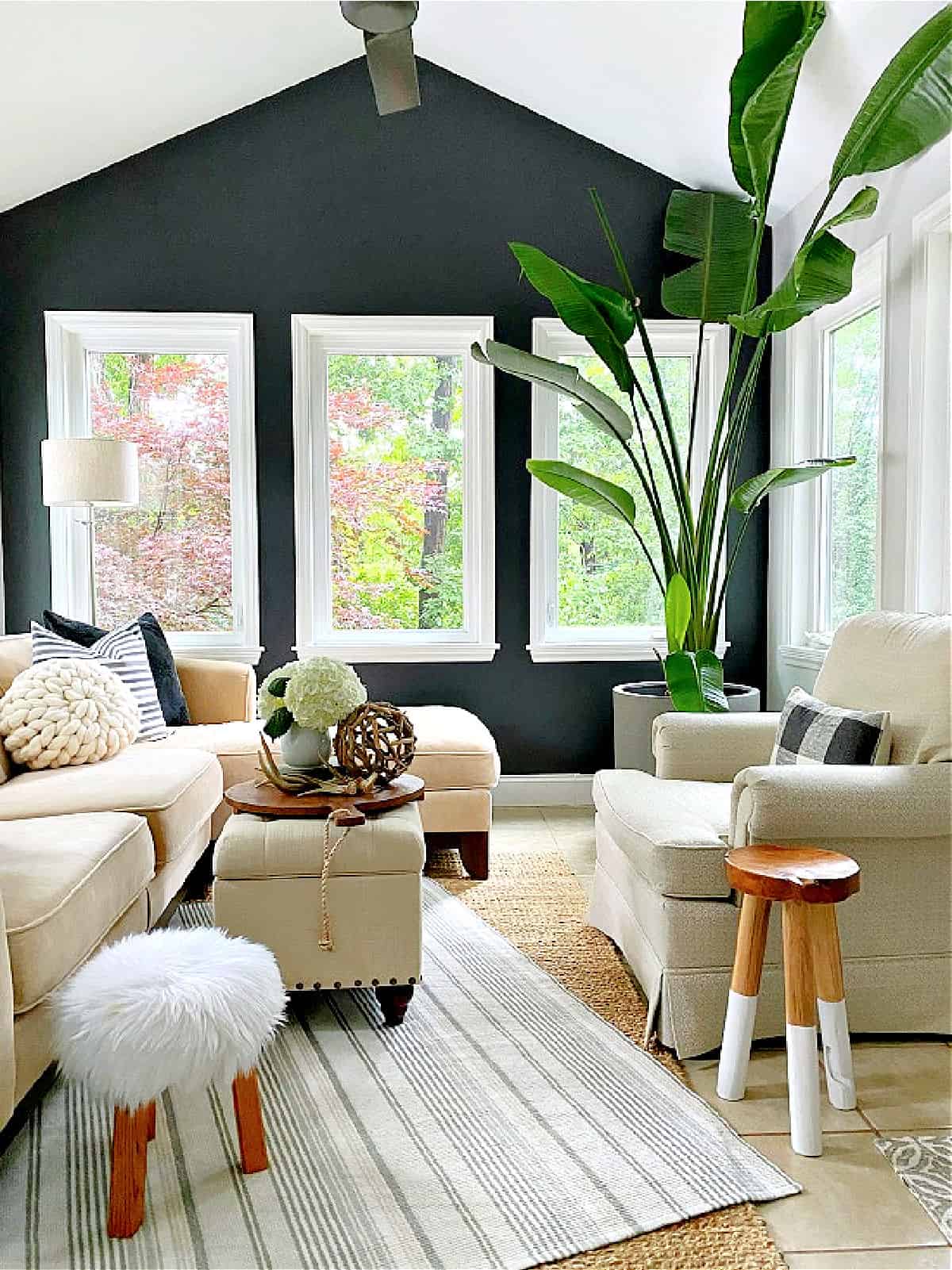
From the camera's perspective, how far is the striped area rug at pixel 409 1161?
Result: 174cm

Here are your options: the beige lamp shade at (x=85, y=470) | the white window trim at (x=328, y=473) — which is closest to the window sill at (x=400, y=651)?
the white window trim at (x=328, y=473)

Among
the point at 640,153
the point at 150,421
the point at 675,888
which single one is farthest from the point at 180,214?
the point at 675,888

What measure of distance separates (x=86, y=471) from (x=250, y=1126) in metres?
2.91

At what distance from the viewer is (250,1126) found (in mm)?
1927

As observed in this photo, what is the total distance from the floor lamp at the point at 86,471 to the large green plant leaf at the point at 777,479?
7.62 ft

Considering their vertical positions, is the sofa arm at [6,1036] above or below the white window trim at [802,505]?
below

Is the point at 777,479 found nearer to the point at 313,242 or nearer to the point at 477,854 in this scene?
the point at 477,854

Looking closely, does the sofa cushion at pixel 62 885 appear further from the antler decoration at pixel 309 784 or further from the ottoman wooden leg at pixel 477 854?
the ottoman wooden leg at pixel 477 854

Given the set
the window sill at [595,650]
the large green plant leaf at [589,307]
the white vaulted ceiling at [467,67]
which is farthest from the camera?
the window sill at [595,650]

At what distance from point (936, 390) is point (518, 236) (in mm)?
2127

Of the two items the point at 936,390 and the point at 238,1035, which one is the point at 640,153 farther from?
the point at 238,1035

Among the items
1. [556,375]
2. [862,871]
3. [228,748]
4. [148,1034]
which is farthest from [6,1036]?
[556,375]

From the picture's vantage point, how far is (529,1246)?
1723mm

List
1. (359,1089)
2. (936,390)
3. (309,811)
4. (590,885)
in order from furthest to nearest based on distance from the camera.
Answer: (590,885), (936,390), (309,811), (359,1089)
